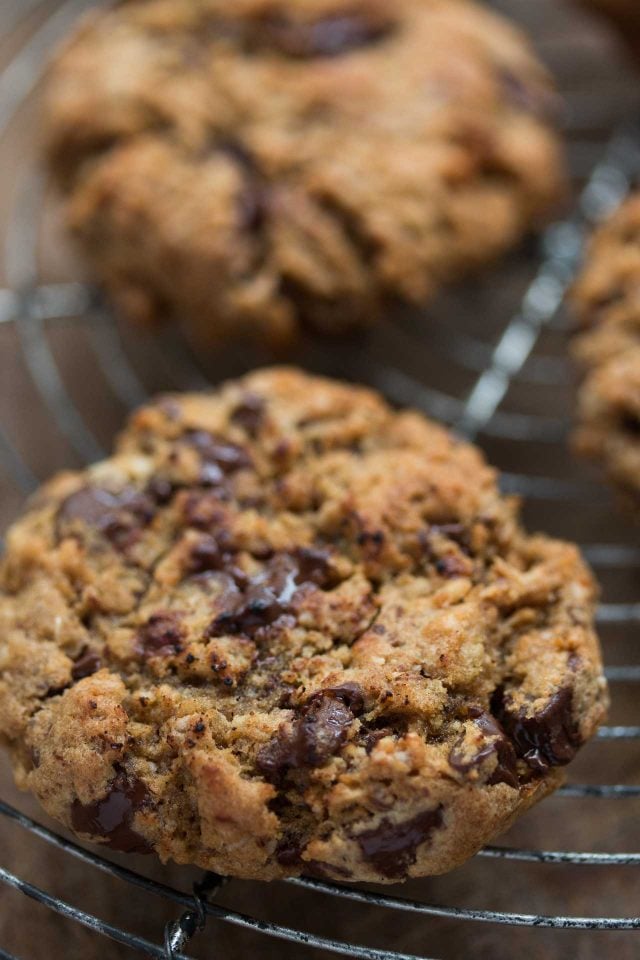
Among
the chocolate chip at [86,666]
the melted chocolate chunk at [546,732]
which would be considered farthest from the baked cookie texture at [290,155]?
the melted chocolate chunk at [546,732]

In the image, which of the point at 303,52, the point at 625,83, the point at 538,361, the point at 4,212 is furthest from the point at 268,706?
the point at 625,83

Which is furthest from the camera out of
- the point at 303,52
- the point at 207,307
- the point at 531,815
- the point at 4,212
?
the point at 4,212

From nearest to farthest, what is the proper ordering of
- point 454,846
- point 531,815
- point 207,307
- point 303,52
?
point 454,846, point 531,815, point 207,307, point 303,52

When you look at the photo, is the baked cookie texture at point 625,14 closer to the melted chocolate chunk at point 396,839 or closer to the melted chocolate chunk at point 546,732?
the melted chocolate chunk at point 546,732

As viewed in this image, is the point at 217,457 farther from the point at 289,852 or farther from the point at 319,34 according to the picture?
the point at 319,34

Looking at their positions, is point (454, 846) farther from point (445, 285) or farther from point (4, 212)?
point (4, 212)

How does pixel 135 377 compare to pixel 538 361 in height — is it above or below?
above

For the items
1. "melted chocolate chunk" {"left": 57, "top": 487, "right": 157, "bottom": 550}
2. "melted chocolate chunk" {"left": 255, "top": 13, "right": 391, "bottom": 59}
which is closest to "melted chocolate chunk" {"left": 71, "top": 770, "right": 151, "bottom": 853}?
"melted chocolate chunk" {"left": 57, "top": 487, "right": 157, "bottom": 550}
